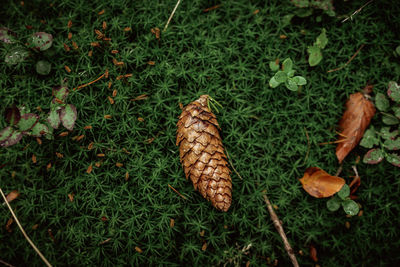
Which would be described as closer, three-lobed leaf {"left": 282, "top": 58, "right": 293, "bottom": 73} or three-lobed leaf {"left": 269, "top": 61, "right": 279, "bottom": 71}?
three-lobed leaf {"left": 282, "top": 58, "right": 293, "bottom": 73}

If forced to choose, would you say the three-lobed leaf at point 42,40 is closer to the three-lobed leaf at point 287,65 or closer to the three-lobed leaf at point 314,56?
the three-lobed leaf at point 287,65

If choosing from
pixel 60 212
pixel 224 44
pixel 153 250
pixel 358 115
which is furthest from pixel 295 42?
pixel 60 212

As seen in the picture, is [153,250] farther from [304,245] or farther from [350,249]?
[350,249]

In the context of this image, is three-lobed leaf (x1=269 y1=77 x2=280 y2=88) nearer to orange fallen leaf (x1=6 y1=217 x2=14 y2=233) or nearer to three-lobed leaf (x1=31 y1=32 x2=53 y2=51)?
three-lobed leaf (x1=31 y1=32 x2=53 y2=51)

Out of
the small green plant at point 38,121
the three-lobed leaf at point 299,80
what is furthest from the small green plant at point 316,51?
the small green plant at point 38,121

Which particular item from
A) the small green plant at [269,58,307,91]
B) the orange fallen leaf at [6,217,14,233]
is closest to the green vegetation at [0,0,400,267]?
the orange fallen leaf at [6,217,14,233]

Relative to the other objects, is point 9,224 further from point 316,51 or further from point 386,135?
point 386,135
